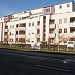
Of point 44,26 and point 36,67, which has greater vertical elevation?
point 44,26

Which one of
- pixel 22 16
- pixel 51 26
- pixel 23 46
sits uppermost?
pixel 22 16

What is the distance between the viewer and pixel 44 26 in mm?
83000

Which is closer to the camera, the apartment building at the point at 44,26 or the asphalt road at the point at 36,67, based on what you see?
the asphalt road at the point at 36,67

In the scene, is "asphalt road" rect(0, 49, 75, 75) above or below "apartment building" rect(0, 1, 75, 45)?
below

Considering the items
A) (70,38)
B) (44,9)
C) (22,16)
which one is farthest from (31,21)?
(70,38)

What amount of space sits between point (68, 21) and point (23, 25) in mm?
26130

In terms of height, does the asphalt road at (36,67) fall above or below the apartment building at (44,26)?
below

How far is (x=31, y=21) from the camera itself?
89125mm

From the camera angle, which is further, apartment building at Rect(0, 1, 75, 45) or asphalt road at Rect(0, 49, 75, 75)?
apartment building at Rect(0, 1, 75, 45)

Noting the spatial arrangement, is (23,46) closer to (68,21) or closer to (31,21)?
(68,21)

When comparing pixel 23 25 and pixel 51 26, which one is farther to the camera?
pixel 23 25

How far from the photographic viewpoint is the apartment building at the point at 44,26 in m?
74.3

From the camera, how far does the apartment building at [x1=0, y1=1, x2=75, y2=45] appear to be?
244 ft

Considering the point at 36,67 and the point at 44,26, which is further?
the point at 44,26
